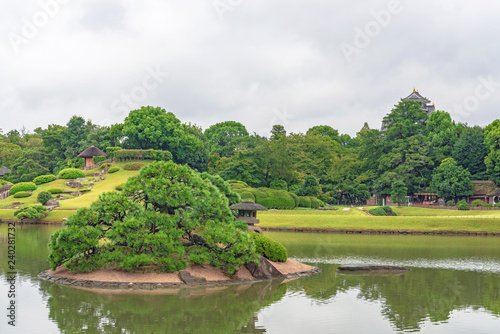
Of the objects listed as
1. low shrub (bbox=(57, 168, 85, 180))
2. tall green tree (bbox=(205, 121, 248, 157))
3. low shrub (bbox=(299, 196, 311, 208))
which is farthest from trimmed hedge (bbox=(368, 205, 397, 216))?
tall green tree (bbox=(205, 121, 248, 157))

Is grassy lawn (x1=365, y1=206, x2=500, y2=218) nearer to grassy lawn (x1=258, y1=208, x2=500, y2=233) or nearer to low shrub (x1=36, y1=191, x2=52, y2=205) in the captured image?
grassy lawn (x1=258, y1=208, x2=500, y2=233)

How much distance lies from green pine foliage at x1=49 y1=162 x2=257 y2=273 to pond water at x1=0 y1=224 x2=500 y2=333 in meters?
1.52

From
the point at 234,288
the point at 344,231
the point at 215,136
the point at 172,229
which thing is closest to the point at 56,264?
the point at 172,229

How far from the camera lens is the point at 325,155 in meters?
79.1

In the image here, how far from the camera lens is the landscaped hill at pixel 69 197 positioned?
2002 inches

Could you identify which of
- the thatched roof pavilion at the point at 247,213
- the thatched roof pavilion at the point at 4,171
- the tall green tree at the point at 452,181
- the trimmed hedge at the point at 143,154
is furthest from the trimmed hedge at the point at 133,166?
the thatched roof pavilion at the point at 247,213

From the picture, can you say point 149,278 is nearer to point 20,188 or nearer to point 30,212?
point 30,212

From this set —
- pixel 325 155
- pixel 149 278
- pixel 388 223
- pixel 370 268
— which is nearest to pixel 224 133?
pixel 325 155

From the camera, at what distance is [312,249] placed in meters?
33.2

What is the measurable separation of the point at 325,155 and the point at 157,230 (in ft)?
194

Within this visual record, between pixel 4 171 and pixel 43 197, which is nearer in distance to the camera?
pixel 43 197

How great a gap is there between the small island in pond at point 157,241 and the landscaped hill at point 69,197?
22.9m

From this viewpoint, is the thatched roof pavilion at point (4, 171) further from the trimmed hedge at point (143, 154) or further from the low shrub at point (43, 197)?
the low shrub at point (43, 197)

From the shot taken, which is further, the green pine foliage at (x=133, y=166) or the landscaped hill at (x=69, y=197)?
the green pine foliage at (x=133, y=166)
